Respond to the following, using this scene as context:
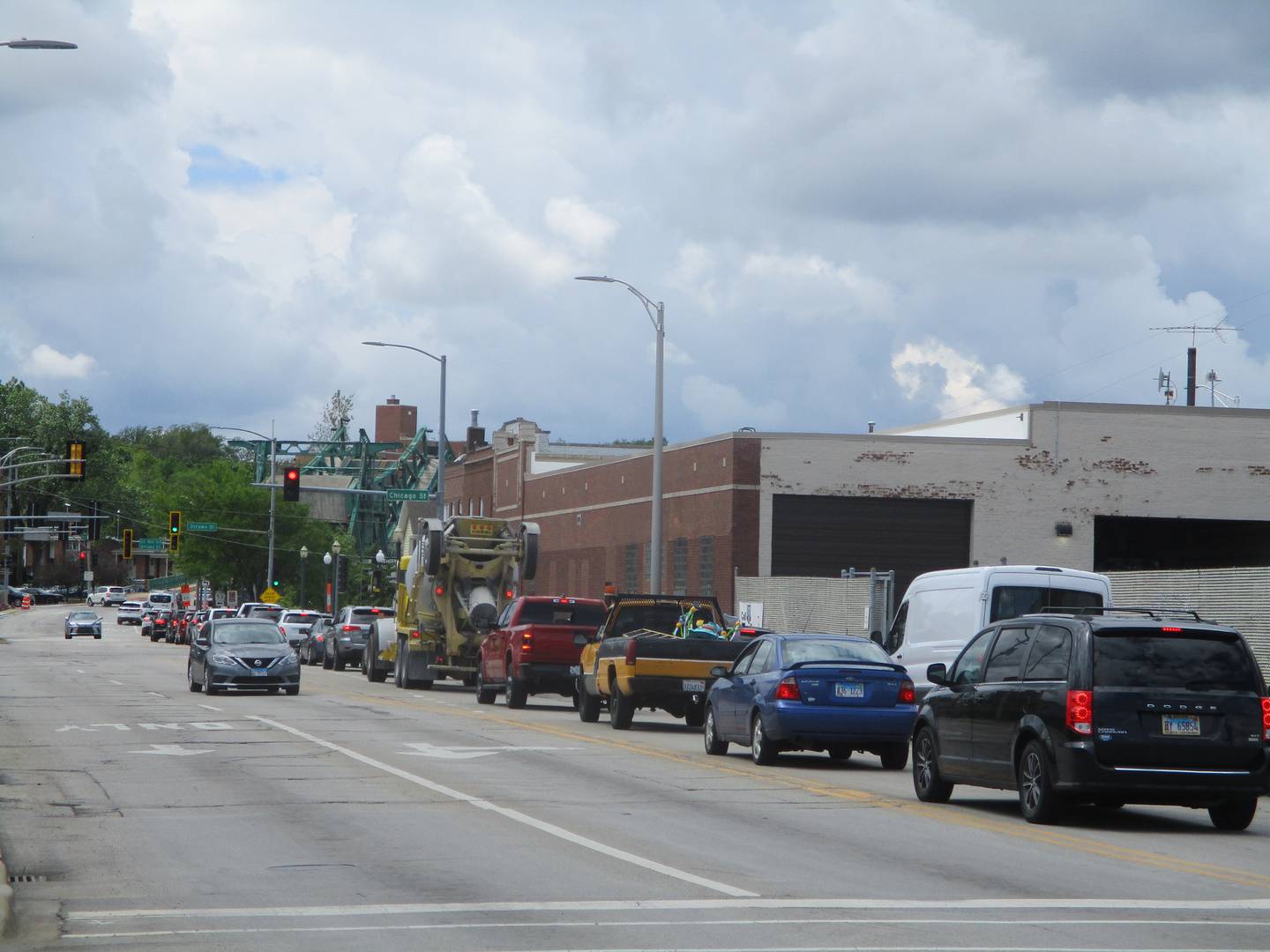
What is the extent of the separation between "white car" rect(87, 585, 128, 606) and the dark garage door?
108 metres

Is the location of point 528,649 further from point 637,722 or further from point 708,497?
point 708,497

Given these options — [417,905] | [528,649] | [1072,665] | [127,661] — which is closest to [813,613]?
[528,649]

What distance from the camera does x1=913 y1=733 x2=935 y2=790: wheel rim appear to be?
16438 millimetres

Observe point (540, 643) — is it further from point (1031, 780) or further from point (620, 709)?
point (1031, 780)

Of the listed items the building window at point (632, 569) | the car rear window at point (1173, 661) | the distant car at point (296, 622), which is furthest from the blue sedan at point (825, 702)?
the distant car at point (296, 622)

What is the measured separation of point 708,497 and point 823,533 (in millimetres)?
3939

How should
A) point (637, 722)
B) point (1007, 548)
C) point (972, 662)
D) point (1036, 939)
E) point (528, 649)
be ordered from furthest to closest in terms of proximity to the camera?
point (1007, 548), point (528, 649), point (637, 722), point (972, 662), point (1036, 939)

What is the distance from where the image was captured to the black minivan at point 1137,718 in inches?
550

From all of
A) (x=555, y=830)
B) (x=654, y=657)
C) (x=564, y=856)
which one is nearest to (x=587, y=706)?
(x=654, y=657)

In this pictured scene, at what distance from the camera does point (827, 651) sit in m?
20.6

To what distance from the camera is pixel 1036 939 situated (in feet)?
30.0

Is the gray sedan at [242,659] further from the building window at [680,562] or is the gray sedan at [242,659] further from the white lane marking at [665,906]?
the white lane marking at [665,906]

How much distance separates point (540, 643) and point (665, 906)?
→ 20.7m

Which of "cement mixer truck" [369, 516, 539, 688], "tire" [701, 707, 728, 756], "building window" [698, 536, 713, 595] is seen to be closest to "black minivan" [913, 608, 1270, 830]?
"tire" [701, 707, 728, 756]
